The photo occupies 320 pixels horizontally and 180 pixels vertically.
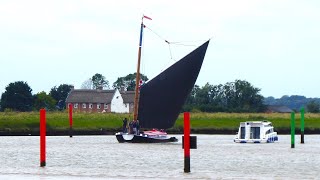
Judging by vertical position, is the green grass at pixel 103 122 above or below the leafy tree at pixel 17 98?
below

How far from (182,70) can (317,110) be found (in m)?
98.3

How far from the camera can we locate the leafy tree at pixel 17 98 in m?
159

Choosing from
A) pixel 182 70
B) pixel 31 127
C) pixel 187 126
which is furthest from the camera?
pixel 31 127

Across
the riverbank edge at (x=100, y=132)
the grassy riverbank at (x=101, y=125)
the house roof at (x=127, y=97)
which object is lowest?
the riverbank edge at (x=100, y=132)

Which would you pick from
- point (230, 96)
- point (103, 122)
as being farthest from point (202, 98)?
point (103, 122)

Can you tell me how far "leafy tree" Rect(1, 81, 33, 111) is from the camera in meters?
159

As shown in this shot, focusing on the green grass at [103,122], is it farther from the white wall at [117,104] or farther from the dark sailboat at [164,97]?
the white wall at [117,104]

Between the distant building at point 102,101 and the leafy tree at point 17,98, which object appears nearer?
the leafy tree at point 17,98

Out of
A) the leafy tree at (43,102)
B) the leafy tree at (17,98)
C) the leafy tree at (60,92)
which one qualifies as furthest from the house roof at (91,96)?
the leafy tree at (60,92)

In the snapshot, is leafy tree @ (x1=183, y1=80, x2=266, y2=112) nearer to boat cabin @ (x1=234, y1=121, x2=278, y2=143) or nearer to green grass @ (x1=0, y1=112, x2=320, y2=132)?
green grass @ (x1=0, y1=112, x2=320, y2=132)

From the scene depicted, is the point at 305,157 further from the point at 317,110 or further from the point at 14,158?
the point at 317,110

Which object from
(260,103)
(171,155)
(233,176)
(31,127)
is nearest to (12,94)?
(260,103)

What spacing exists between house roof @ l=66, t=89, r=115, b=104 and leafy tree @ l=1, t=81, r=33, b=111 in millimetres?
8326

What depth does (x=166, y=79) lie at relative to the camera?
2409 inches
